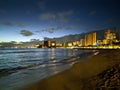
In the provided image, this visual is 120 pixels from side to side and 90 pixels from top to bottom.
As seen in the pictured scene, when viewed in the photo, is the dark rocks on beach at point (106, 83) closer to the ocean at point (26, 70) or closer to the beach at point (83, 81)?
the beach at point (83, 81)

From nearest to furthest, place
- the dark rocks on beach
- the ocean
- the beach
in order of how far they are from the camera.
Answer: the dark rocks on beach → the beach → the ocean

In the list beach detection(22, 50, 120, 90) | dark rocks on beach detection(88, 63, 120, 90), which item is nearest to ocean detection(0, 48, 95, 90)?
beach detection(22, 50, 120, 90)

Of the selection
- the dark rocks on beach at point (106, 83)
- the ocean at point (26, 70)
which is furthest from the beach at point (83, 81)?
the ocean at point (26, 70)

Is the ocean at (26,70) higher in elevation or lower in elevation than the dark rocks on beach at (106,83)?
lower

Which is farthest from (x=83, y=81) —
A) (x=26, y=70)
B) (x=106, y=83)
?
(x=26, y=70)

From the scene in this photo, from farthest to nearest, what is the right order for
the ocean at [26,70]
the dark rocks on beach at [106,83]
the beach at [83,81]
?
the ocean at [26,70] → the beach at [83,81] → the dark rocks on beach at [106,83]

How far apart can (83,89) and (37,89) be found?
265 centimetres

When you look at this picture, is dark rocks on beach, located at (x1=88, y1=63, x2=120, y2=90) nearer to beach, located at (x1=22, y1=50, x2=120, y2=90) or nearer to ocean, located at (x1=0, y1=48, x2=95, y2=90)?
beach, located at (x1=22, y1=50, x2=120, y2=90)

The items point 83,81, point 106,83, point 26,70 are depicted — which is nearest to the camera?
point 106,83

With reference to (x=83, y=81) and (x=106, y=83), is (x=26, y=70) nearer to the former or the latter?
(x=83, y=81)

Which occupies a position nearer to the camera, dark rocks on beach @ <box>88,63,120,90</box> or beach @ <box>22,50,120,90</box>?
dark rocks on beach @ <box>88,63,120,90</box>

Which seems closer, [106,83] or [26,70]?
[106,83]

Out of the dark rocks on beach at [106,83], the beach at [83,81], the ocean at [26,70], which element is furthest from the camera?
the ocean at [26,70]

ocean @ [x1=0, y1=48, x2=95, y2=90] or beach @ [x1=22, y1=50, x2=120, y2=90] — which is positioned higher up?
beach @ [x1=22, y1=50, x2=120, y2=90]
